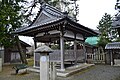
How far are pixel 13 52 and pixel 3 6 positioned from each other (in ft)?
29.5

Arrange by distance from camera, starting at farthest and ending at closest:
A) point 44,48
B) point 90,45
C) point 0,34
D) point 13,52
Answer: point 90,45, point 13,52, point 0,34, point 44,48

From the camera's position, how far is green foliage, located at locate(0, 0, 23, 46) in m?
17.0

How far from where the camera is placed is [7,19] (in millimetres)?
17547

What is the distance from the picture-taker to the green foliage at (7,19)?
17.0 meters

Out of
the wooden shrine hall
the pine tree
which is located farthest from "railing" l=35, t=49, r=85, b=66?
the pine tree

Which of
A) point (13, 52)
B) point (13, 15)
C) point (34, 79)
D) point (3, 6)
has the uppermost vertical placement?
point (3, 6)

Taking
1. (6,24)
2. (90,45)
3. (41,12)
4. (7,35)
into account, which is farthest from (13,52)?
(90,45)

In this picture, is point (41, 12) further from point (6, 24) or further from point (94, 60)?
point (94, 60)

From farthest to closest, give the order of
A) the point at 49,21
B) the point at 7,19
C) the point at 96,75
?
the point at 7,19
the point at 49,21
the point at 96,75

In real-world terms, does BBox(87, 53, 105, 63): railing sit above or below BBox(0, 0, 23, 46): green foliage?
below

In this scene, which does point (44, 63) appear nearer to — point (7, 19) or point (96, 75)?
point (96, 75)

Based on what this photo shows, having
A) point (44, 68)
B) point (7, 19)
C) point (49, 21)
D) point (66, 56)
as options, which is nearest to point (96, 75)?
point (66, 56)

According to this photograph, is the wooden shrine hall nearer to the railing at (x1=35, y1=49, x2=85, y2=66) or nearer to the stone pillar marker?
the railing at (x1=35, y1=49, x2=85, y2=66)

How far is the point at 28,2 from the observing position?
2122 cm
